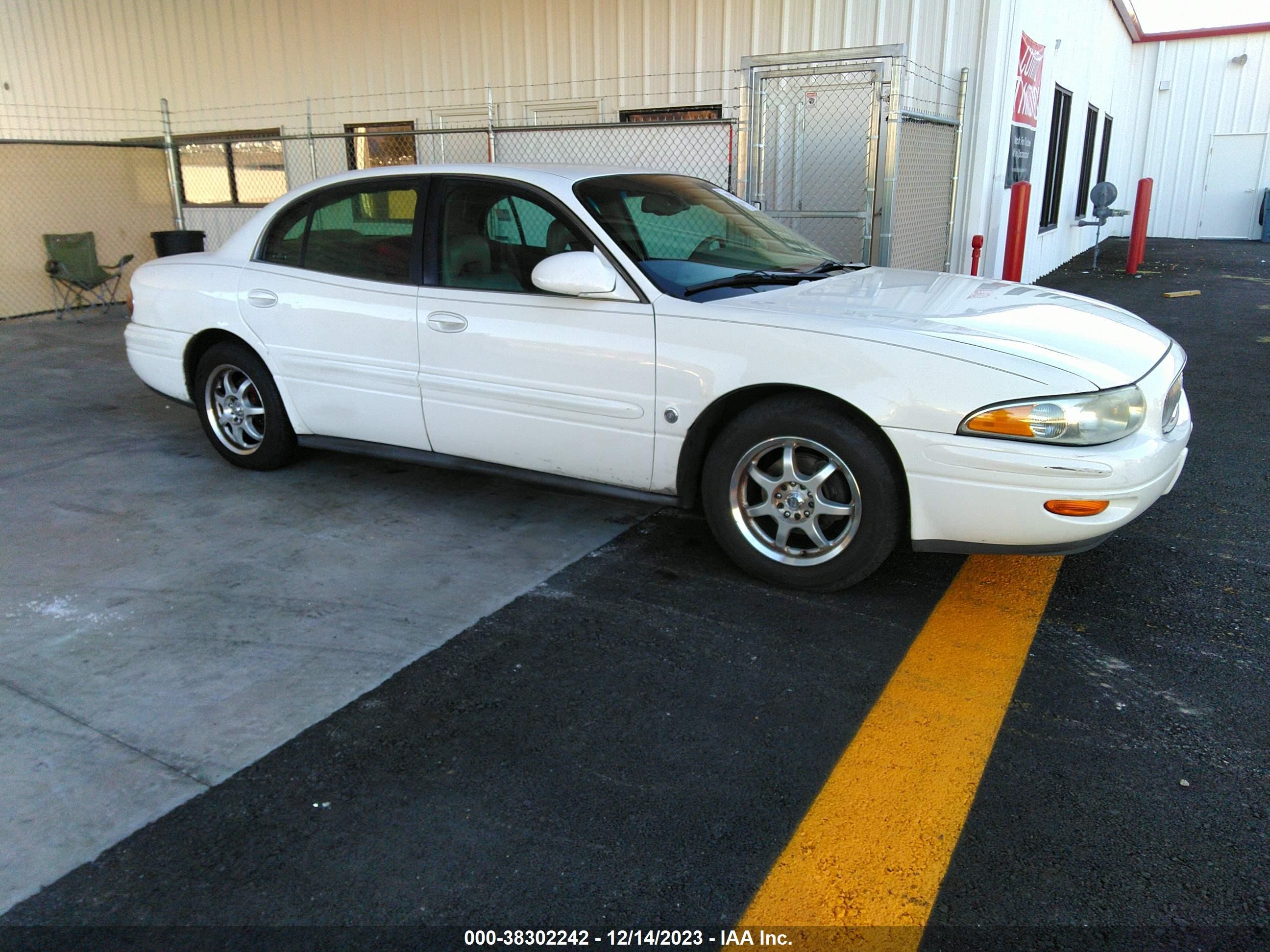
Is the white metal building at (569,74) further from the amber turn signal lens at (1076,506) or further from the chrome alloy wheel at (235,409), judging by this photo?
the amber turn signal lens at (1076,506)

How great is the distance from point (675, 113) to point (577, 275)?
787 centimetres

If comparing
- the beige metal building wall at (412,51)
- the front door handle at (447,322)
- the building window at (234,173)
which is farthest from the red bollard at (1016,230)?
the building window at (234,173)

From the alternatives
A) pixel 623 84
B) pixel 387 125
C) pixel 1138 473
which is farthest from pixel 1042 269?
pixel 1138 473

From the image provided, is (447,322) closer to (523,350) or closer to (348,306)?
(523,350)

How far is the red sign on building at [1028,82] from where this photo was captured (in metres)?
10.6

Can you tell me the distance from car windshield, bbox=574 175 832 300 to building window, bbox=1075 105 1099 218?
1466 centimetres

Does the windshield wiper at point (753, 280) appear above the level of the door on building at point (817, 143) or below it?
below

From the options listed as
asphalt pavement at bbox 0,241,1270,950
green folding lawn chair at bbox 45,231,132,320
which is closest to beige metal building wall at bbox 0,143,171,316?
green folding lawn chair at bbox 45,231,132,320

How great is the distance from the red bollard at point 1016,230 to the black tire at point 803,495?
8191 mm

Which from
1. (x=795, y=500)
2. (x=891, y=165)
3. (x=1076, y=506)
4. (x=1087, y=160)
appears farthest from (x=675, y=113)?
(x=1087, y=160)

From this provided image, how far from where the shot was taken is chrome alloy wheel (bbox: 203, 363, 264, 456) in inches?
199

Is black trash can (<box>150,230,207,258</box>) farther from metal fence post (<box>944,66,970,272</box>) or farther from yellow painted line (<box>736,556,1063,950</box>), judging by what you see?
yellow painted line (<box>736,556,1063,950</box>)

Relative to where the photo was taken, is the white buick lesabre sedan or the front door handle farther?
the front door handle

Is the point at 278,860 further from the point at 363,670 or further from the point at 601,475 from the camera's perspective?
the point at 601,475
